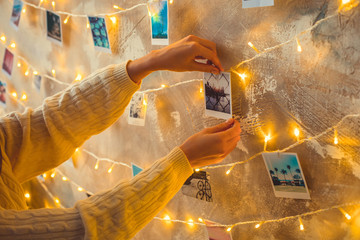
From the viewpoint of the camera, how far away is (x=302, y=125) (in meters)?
0.91

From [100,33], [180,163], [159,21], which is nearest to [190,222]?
[180,163]

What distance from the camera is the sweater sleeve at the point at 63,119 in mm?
1018

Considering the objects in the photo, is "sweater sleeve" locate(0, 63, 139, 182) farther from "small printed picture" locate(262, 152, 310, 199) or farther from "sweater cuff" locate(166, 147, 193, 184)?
"small printed picture" locate(262, 152, 310, 199)

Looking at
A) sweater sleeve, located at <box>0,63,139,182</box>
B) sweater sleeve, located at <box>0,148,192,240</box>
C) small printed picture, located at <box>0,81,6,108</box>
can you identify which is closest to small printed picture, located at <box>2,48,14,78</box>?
small printed picture, located at <box>0,81,6,108</box>

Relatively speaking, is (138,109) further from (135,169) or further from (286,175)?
(286,175)

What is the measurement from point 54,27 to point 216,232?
4.06 ft

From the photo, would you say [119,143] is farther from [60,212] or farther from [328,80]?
[328,80]

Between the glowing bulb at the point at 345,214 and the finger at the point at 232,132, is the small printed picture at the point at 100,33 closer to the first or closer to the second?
the finger at the point at 232,132

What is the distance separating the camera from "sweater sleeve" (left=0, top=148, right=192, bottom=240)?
74 cm

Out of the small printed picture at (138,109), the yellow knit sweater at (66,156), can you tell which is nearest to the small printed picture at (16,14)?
the small printed picture at (138,109)

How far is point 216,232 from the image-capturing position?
117 cm

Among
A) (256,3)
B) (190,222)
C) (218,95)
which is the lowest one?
(190,222)

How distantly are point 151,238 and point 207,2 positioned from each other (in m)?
0.95

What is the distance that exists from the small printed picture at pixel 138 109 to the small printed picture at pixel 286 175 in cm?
55
